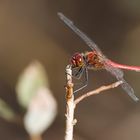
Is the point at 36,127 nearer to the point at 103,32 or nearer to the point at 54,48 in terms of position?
the point at 54,48

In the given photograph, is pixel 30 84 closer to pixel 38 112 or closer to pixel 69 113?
pixel 38 112

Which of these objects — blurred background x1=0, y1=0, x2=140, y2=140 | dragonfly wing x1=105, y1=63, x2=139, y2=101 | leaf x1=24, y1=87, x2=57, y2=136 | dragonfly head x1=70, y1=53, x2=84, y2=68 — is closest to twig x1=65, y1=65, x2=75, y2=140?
dragonfly head x1=70, y1=53, x2=84, y2=68

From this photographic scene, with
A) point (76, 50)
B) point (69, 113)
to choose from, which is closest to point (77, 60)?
point (69, 113)

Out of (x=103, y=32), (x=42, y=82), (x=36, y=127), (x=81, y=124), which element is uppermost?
(x=103, y=32)

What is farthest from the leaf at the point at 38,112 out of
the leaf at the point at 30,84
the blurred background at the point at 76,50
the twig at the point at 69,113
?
the blurred background at the point at 76,50

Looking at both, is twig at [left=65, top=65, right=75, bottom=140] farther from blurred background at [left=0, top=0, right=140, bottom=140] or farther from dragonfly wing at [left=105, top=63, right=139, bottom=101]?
blurred background at [left=0, top=0, right=140, bottom=140]

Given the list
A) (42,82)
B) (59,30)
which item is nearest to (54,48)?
(59,30)

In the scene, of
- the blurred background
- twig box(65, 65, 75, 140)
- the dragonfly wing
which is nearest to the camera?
twig box(65, 65, 75, 140)

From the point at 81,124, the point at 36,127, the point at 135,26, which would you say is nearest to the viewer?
the point at 36,127
